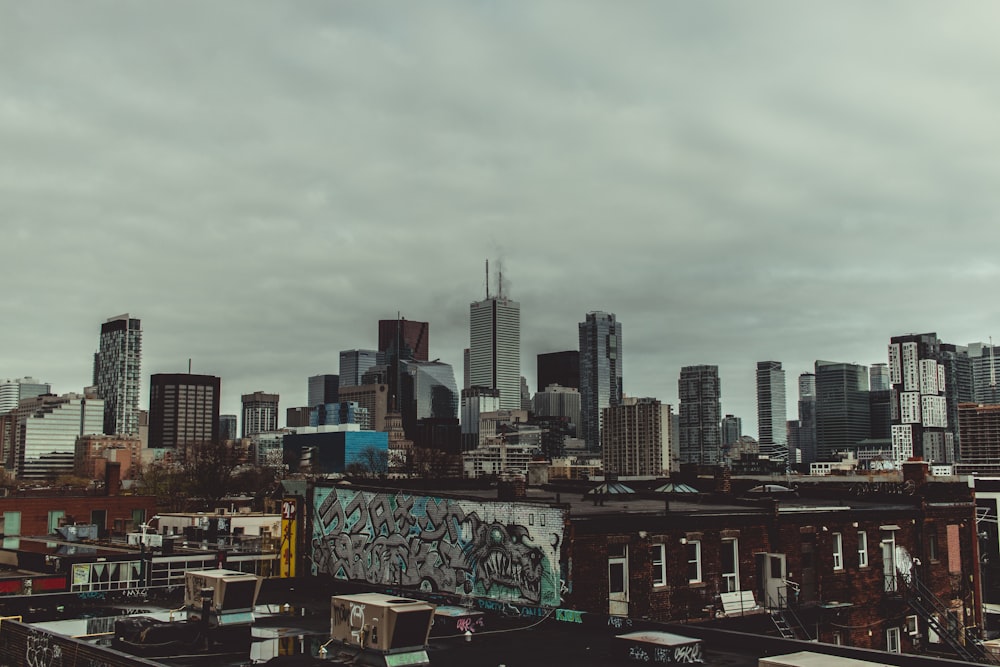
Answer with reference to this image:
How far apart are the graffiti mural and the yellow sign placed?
166 centimetres

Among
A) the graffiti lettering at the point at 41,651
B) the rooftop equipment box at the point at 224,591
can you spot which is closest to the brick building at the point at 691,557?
the rooftop equipment box at the point at 224,591

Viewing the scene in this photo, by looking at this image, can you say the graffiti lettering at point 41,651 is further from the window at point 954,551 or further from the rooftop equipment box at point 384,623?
the window at point 954,551

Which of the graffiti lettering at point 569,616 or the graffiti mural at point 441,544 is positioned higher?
the graffiti mural at point 441,544

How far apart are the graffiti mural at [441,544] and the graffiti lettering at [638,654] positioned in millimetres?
10664

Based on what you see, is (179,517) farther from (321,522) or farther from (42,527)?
(321,522)

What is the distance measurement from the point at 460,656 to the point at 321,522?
79.3ft

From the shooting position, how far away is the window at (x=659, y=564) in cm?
3616

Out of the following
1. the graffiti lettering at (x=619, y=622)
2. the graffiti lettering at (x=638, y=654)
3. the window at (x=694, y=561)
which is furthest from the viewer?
the window at (x=694, y=561)

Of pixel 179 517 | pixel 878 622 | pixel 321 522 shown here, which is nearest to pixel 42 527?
pixel 179 517

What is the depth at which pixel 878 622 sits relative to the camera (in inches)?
1692

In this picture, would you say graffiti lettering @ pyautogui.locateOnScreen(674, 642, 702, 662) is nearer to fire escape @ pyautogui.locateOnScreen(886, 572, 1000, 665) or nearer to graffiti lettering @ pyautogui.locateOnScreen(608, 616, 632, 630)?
graffiti lettering @ pyautogui.locateOnScreen(608, 616, 632, 630)

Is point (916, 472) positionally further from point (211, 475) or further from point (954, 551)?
point (211, 475)

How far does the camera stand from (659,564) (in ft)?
119

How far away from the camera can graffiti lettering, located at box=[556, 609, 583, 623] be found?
28.0 m
